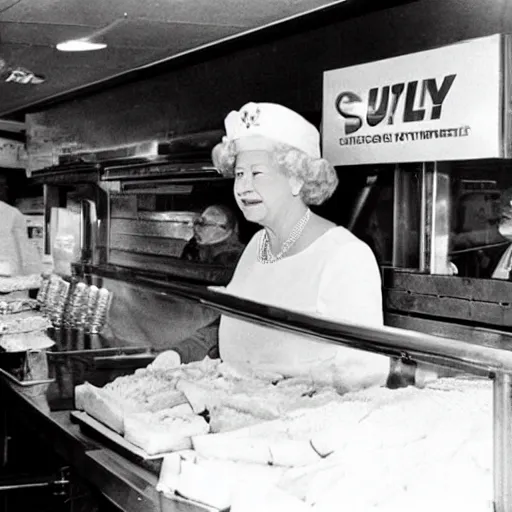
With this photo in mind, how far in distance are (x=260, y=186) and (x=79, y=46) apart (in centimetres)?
143

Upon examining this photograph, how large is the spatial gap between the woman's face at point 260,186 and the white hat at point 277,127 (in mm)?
49

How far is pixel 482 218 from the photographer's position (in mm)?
2656

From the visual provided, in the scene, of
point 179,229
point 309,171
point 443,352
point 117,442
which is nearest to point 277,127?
point 309,171

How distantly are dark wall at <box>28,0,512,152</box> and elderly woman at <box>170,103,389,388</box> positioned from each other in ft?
0.78

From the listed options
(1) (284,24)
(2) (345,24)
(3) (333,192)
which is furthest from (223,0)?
(3) (333,192)

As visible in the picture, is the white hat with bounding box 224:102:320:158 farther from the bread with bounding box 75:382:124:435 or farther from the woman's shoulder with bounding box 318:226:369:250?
the bread with bounding box 75:382:124:435

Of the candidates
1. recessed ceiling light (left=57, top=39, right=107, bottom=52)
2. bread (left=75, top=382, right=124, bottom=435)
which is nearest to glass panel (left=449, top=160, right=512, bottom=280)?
bread (left=75, top=382, right=124, bottom=435)

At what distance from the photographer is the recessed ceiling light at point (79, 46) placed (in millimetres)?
4008

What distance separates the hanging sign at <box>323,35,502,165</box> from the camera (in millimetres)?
2547

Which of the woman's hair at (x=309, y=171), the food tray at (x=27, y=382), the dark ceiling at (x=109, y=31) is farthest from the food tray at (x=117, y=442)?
the dark ceiling at (x=109, y=31)

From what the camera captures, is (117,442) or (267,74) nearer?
(117,442)

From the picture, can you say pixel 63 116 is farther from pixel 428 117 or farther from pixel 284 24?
pixel 428 117

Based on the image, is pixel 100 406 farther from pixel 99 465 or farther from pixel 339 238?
pixel 339 238

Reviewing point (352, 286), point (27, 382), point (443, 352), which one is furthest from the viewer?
point (27, 382)
